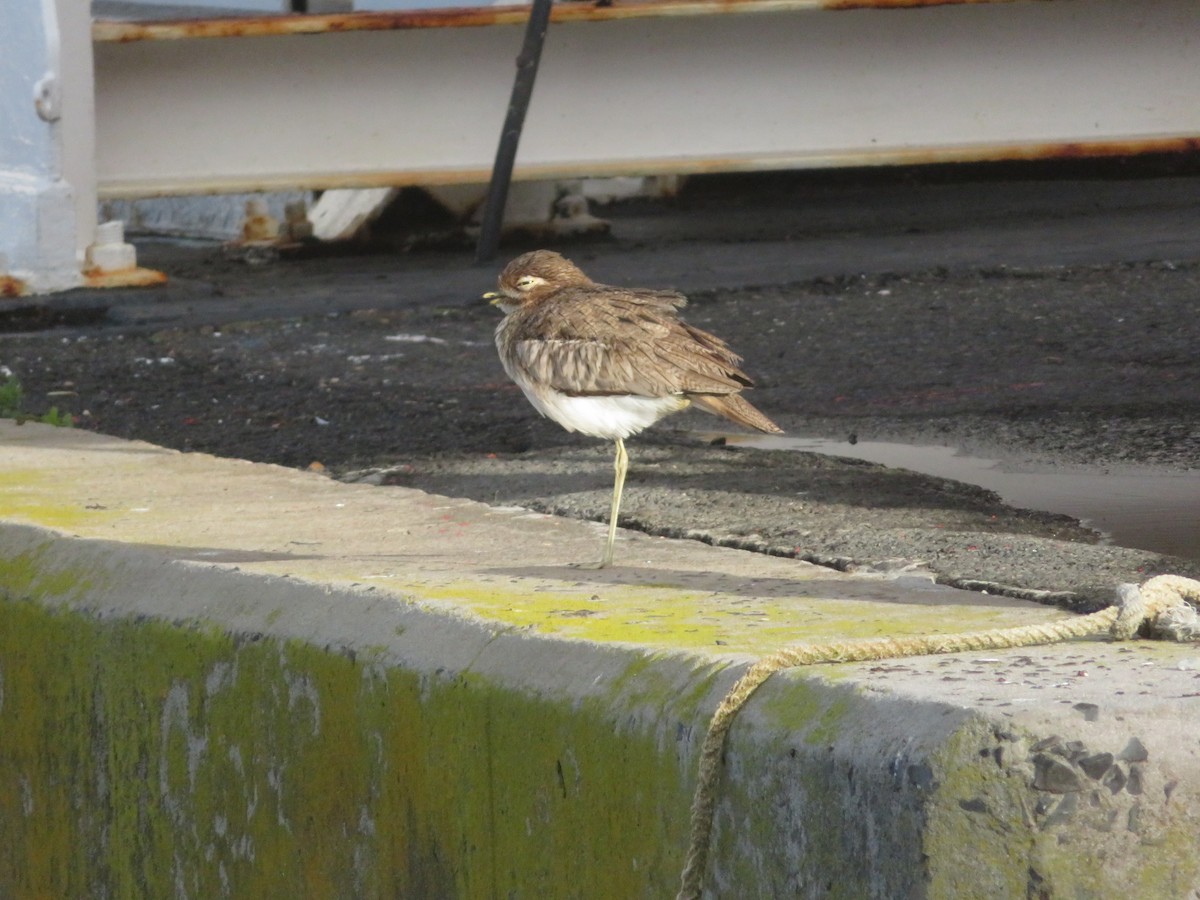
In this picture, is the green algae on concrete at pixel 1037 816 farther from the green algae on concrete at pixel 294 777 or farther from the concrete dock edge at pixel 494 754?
the green algae on concrete at pixel 294 777

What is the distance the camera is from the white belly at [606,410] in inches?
170

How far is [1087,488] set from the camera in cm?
584

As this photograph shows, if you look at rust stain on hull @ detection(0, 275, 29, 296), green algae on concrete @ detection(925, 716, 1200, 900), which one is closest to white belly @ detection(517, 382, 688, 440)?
green algae on concrete @ detection(925, 716, 1200, 900)

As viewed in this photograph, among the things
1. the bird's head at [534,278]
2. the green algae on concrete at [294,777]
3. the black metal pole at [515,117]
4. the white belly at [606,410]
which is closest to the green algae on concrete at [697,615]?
the green algae on concrete at [294,777]

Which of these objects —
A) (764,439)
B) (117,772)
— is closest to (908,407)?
(764,439)

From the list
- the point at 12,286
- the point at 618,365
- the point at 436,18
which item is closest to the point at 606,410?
the point at 618,365

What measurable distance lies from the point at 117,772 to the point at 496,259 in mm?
8442

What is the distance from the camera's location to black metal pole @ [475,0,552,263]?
1127 cm

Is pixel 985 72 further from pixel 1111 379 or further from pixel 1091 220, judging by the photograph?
pixel 1111 379

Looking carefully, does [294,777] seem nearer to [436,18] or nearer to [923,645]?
[923,645]

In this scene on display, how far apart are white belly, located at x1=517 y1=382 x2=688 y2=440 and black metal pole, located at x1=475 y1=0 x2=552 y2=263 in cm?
714

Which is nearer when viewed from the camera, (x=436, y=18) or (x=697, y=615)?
(x=697, y=615)

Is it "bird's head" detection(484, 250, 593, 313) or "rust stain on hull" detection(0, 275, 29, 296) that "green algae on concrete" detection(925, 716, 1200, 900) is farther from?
"rust stain on hull" detection(0, 275, 29, 296)

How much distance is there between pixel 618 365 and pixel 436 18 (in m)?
7.69
